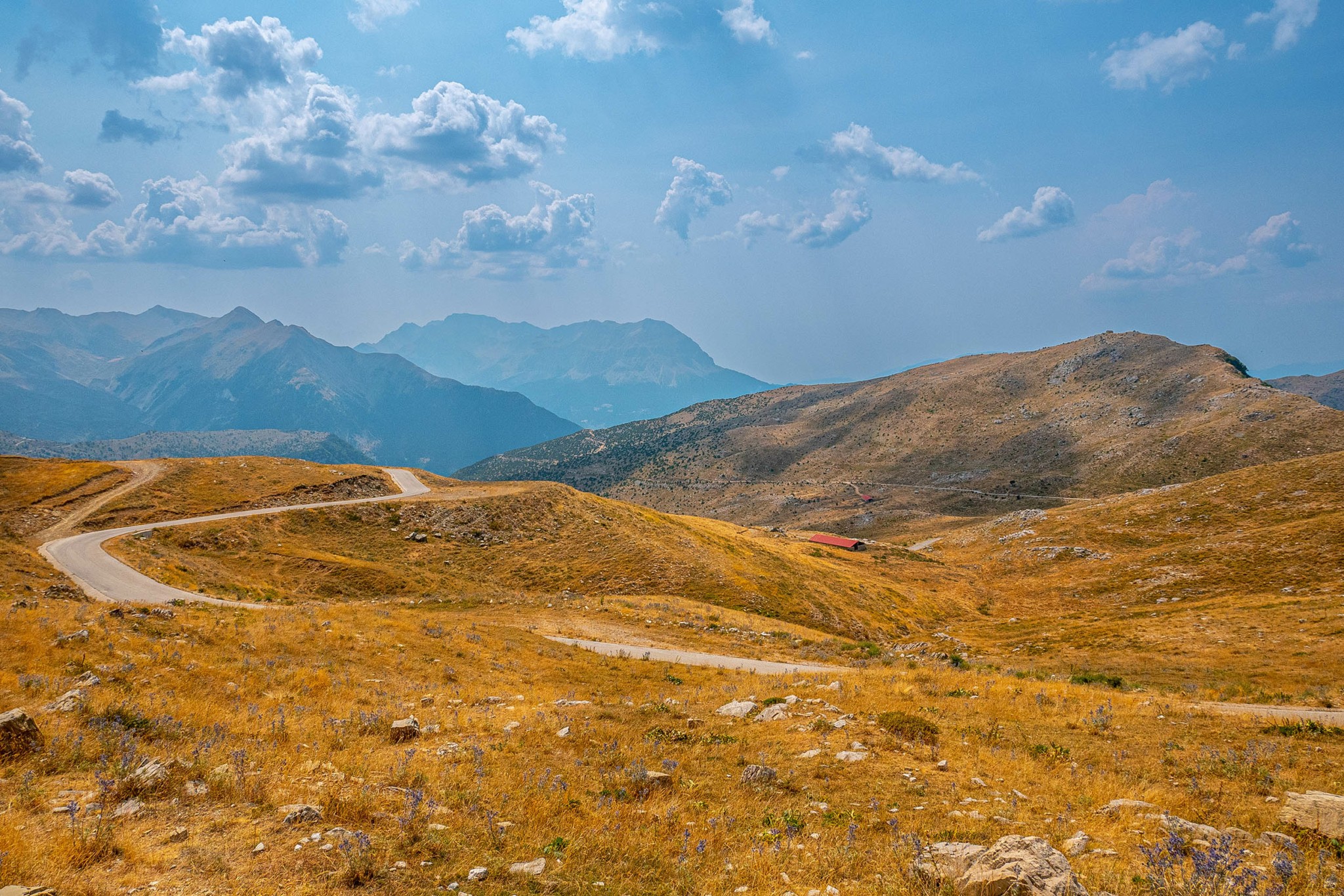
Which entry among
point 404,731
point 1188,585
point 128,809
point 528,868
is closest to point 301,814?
point 128,809

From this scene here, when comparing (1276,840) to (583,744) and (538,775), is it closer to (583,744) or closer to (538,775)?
(538,775)

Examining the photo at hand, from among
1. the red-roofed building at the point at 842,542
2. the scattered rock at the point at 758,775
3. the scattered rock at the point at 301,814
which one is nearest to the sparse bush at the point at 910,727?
the scattered rock at the point at 758,775

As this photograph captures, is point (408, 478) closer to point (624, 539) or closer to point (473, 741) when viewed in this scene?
point (624, 539)

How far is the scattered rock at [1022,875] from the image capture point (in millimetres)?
6848

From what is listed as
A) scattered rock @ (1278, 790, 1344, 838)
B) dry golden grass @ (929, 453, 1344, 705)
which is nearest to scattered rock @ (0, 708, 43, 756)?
scattered rock @ (1278, 790, 1344, 838)

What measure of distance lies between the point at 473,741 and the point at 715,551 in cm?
→ 4407

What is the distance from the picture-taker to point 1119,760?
12.8 m

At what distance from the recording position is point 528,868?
7.86m

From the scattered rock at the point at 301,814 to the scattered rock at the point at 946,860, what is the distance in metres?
8.31

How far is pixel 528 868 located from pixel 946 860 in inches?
216

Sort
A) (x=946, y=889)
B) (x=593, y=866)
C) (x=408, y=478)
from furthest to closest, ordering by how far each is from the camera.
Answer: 1. (x=408, y=478)
2. (x=593, y=866)
3. (x=946, y=889)

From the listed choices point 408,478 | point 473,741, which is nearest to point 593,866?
point 473,741

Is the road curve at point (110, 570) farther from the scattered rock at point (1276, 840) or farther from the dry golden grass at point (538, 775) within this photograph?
the scattered rock at point (1276, 840)

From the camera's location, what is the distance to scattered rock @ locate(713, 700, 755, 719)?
1719cm
